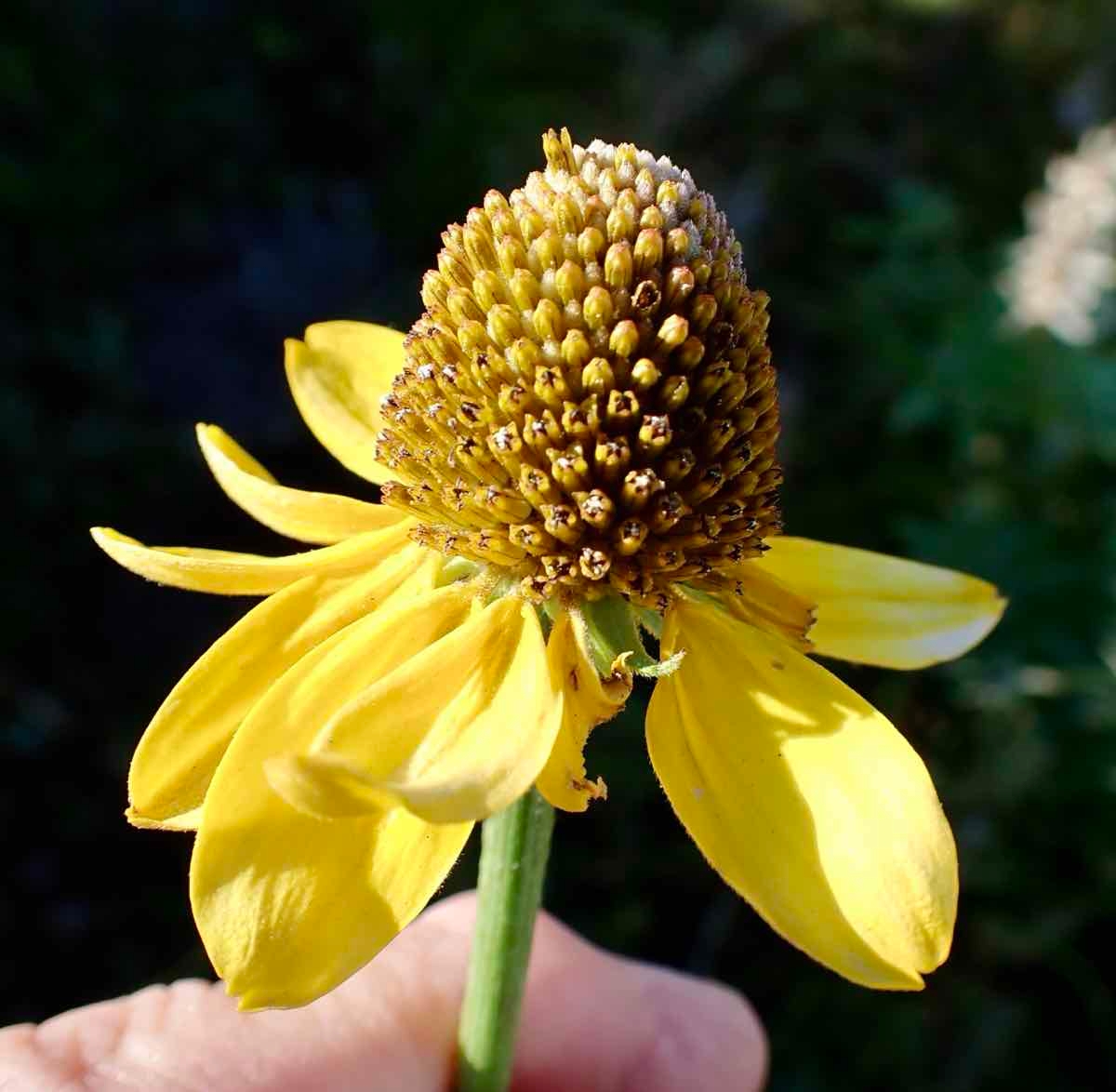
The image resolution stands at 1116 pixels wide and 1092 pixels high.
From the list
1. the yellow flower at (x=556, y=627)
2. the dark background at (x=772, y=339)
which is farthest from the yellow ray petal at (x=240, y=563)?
the dark background at (x=772, y=339)

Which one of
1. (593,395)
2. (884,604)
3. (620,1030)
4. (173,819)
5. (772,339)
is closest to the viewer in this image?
(173,819)

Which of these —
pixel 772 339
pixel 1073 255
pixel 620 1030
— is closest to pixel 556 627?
pixel 620 1030

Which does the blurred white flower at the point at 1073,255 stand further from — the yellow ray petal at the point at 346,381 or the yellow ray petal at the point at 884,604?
the yellow ray petal at the point at 346,381

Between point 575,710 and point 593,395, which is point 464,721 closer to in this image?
point 575,710

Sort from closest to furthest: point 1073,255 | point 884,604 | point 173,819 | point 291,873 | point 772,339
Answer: point 291,873 → point 173,819 → point 884,604 → point 1073,255 → point 772,339

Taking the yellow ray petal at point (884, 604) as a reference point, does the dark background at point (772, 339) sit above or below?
above

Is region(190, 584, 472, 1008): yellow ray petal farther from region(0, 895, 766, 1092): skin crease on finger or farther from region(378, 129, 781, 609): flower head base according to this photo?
region(0, 895, 766, 1092): skin crease on finger
